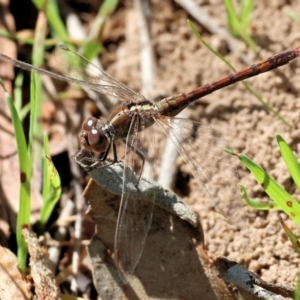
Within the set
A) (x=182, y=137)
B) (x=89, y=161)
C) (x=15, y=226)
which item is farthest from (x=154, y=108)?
(x=15, y=226)

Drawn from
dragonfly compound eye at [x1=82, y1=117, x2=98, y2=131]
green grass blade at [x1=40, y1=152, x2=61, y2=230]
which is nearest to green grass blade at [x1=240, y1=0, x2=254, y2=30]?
dragonfly compound eye at [x1=82, y1=117, x2=98, y2=131]

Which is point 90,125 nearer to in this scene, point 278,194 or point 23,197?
point 23,197

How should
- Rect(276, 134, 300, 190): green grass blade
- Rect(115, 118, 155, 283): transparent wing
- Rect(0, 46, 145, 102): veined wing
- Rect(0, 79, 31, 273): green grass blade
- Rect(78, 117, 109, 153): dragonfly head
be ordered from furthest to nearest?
Rect(0, 46, 145, 102): veined wing
Rect(78, 117, 109, 153): dragonfly head
Rect(0, 79, 31, 273): green grass blade
Rect(115, 118, 155, 283): transparent wing
Rect(276, 134, 300, 190): green grass blade

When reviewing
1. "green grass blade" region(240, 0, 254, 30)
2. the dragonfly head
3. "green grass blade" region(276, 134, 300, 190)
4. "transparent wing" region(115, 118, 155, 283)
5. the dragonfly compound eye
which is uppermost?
"green grass blade" region(240, 0, 254, 30)

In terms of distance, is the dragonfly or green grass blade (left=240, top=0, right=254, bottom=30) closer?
the dragonfly

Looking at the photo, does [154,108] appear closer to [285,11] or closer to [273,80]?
[273,80]

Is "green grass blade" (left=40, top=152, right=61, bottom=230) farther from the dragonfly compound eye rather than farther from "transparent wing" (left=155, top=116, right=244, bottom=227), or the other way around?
"transparent wing" (left=155, top=116, right=244, bottom=227)

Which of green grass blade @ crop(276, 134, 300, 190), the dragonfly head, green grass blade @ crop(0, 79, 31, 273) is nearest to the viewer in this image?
green grass blade @ crop(276, 134, 300, 190)

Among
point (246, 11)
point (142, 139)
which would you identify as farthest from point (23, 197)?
point (246, 11)

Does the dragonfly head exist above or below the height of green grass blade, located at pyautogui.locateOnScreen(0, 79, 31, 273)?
above
